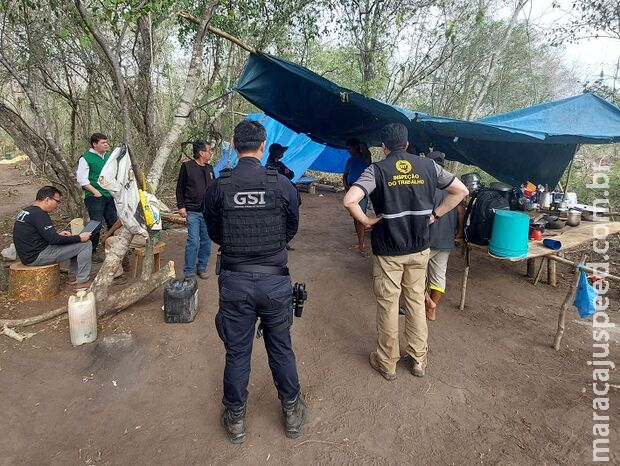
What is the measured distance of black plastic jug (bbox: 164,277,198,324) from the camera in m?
3.36

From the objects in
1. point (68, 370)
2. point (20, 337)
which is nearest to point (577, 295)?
point (68, 370)

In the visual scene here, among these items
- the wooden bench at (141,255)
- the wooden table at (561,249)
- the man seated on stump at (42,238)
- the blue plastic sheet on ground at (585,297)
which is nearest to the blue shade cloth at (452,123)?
the wooden table at (561,249)

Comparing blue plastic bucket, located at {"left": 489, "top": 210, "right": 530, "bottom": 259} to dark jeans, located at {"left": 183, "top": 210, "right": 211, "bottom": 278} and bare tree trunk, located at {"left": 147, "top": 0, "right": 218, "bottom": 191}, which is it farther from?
bare tree trunk, located at {"left": 147, "top": 0, "right": 218, "bottom": 191}

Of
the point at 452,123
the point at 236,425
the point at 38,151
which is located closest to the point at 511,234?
the point at 452,123

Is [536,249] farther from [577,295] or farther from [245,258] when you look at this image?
[245,258]

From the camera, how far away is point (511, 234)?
3.26 metres

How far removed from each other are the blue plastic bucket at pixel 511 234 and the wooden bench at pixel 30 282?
4455 mm

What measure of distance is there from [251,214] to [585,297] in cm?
264

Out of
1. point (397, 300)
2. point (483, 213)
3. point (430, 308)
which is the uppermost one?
point (483, 213)

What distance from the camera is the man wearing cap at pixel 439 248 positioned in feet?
11.2

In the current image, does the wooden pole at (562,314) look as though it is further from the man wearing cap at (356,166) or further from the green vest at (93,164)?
the green vest at (93,164)

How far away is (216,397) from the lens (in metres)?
2.52

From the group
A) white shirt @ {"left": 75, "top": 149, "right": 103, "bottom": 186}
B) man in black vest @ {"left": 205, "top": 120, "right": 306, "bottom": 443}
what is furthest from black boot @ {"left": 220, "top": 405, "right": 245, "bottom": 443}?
white shirt @ {"left": 75, "top": 149, "right": 103, "bottom": 186}

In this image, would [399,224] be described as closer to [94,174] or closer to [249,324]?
[249,324]
